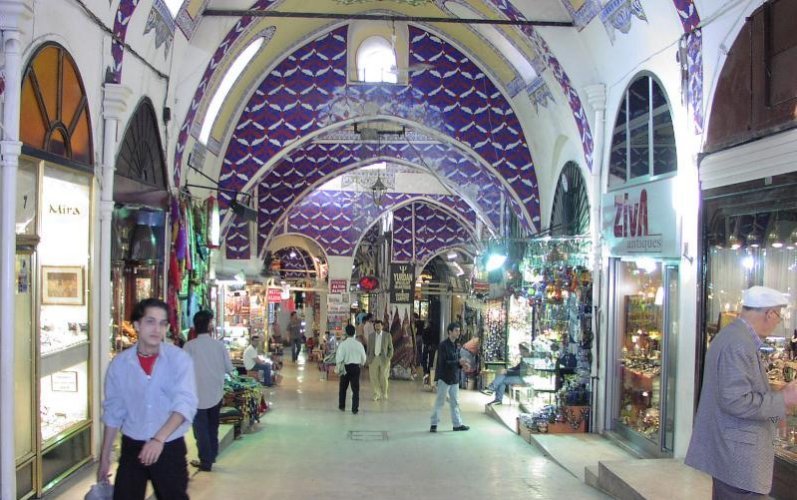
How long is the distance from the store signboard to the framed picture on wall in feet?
15.7

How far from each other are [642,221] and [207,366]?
13.5 ft

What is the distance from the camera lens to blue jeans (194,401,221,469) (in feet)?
21.0

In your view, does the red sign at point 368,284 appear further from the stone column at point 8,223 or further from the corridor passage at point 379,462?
the stone column at point 8,223

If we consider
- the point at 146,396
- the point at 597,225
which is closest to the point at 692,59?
the point at 597,225

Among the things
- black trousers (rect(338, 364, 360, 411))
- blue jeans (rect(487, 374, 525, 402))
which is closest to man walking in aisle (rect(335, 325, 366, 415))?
black trousers (rect(338, 364, 360, 411))

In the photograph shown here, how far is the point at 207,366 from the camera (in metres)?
6.39

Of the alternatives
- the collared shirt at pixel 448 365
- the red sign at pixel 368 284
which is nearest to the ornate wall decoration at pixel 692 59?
the collared shirt at pixel 448 365

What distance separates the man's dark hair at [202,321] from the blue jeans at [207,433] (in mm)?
Result: 588

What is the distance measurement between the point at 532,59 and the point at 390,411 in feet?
16.7

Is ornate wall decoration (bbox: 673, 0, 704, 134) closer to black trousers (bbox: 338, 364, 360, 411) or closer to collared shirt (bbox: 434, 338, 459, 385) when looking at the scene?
collared shirt (bbox: 434, 338, 459, 385)

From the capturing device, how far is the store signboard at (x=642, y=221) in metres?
7.04

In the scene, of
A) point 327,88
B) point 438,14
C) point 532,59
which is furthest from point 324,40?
point 532,59

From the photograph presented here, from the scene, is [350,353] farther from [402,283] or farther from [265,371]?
[402,283]

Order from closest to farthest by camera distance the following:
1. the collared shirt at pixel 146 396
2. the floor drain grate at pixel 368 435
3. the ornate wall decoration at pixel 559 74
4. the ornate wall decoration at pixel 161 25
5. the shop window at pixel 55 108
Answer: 1. the collared shirt at pixel 146 396
2. the shop window at pixel 55 108
3. the ornate wall decoration at pixel 161 25
4. the floor drain grate at pixel 368 435
5. the ornate wall decoration at pixel 559 74
